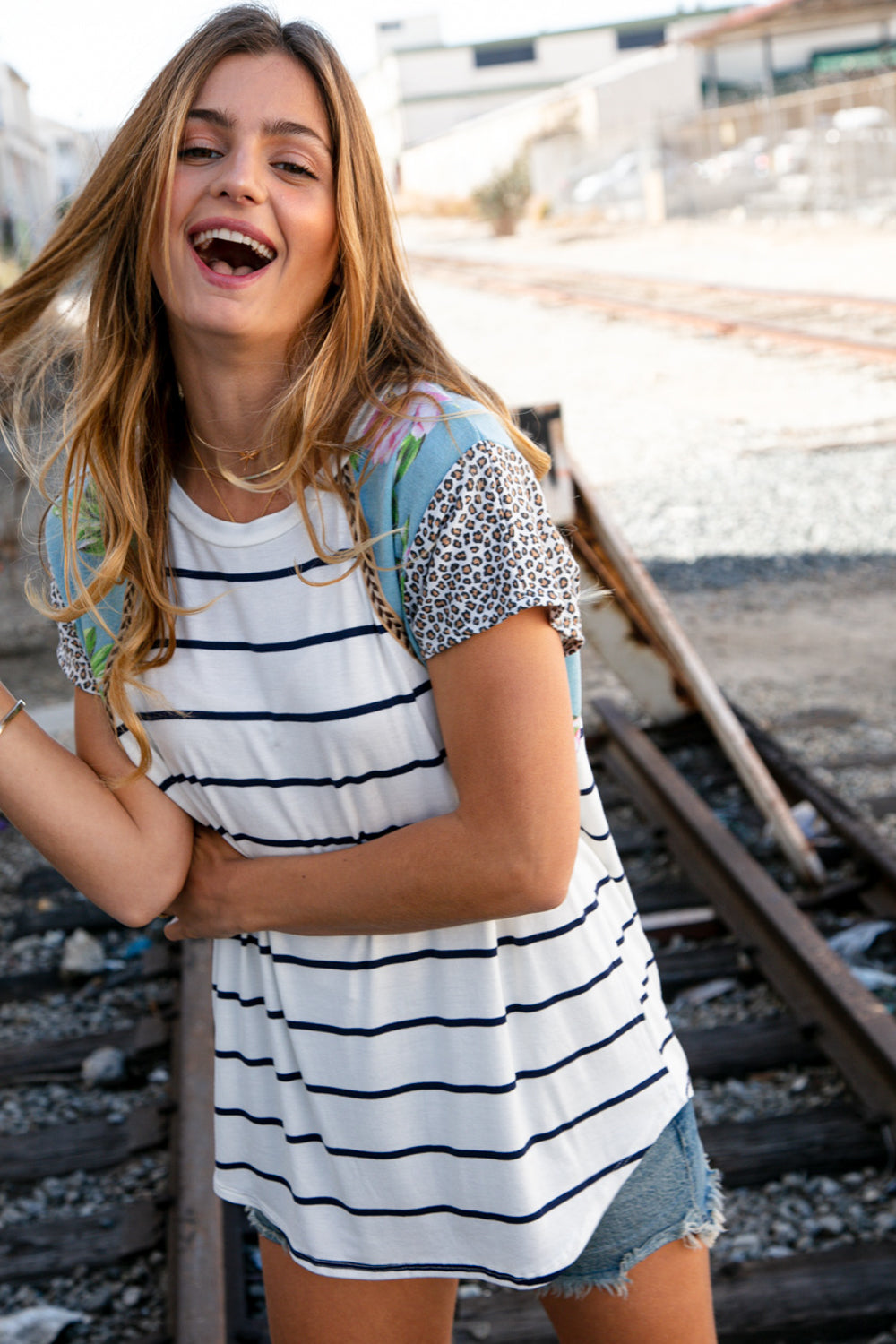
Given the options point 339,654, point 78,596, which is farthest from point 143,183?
point 339,654

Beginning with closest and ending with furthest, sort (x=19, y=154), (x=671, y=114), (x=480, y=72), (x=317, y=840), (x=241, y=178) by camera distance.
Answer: (x=241, y=178), (x=317, y=840), (x=671, y=114), (x=19, y=154), (x=480, y=72)

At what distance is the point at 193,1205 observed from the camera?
116 inches

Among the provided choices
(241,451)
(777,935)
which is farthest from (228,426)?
(777,935)

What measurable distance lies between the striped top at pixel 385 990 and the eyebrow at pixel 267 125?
1.41 ft

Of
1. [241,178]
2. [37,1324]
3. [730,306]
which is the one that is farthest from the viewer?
[730,306]

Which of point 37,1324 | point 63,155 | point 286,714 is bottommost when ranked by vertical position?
point 63,155

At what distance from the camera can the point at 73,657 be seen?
175 cm

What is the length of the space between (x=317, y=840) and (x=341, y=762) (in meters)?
0.13

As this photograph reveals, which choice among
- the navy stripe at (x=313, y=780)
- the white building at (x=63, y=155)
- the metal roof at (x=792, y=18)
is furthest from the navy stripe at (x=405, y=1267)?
the metal roof at (x=792, y=18)

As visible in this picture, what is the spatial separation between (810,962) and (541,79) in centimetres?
8322

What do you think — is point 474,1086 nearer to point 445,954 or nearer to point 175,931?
point 445,954

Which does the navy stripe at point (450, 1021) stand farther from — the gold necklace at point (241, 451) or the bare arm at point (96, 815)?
the gold necklace at point (241, 451)

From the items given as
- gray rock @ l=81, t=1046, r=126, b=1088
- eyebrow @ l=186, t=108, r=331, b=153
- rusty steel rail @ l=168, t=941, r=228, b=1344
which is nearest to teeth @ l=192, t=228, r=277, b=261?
eyebrow @ l=186, t=108, r=331, b=153

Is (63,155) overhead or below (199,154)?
below
